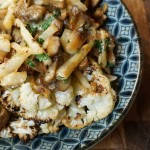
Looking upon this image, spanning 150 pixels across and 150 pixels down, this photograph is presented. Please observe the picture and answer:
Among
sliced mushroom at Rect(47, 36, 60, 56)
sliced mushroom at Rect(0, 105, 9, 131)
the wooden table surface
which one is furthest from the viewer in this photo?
the wooden table surface

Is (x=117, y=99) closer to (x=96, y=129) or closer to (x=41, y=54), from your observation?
(x=96, y=129)

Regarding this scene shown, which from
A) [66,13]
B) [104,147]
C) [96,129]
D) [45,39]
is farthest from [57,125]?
[66,13]

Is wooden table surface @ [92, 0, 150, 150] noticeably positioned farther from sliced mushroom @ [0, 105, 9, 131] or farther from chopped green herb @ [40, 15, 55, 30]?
chopped green herb @ [40, 15, 55, 30]

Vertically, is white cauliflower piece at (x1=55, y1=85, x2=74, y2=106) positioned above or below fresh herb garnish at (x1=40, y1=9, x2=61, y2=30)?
below

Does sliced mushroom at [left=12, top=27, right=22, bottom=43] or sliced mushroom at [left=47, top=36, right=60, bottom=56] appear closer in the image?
sliced mushroom at [left=47, top=36, right=60, bottom=56]

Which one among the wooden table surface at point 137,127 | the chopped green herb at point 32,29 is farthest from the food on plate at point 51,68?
the wooden table surface at point 137,127

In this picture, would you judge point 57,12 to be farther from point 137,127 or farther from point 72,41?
point 137,127

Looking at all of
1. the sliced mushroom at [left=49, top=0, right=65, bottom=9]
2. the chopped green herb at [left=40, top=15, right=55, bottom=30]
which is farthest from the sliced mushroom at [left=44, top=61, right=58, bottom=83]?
the sliced mushroom at [left=49, top=0, right=65, bottom=9]
